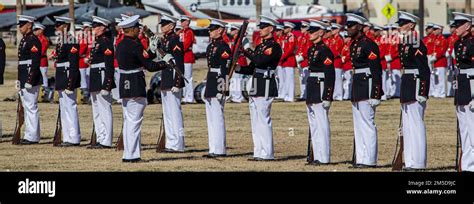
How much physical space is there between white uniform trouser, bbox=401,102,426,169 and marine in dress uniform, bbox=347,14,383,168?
0.46 metres

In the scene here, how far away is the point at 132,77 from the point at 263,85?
189cm

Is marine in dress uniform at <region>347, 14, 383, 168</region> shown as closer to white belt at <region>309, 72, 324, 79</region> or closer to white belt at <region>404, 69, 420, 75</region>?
white belt at <region>404, 69, 420, 75</region>

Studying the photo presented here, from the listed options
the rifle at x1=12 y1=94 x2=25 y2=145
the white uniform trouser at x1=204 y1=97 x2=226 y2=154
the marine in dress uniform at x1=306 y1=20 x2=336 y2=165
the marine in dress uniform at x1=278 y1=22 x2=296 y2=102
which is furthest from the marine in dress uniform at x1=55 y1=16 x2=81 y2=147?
the marine in dress uniform at x1=278 y1=22 x2=296 y2=102

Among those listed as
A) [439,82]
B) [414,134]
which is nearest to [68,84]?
[414,134]

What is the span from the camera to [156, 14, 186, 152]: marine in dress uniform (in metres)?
21.0

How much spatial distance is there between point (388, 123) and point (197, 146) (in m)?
6.13

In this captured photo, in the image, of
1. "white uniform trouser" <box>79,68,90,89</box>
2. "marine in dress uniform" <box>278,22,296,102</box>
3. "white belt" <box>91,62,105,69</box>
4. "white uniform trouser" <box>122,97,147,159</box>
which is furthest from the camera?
"marine in dress uniform" <box>278,22,296,102</box>

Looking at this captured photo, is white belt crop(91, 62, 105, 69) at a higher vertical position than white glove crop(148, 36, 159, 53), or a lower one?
lower

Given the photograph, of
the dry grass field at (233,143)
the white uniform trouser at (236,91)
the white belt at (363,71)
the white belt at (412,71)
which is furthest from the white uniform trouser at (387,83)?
the white belt at (412,71)

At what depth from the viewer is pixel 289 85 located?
3412cm

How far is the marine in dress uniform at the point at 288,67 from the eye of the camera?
3344cm

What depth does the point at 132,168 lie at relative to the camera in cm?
1809

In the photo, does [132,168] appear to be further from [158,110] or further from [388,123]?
[158,110]
